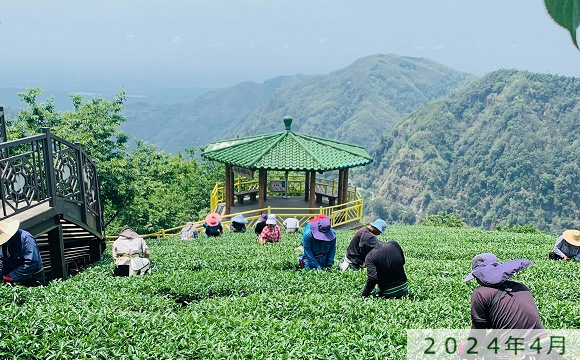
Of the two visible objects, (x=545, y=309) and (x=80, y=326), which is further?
(x=545, y=309)

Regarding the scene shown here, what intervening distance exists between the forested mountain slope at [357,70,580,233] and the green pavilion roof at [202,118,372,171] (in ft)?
259

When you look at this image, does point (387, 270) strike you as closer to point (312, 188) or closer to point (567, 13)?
point (567, 13)

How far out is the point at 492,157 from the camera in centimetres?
11056

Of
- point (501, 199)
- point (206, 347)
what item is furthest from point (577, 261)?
point (501, 199)

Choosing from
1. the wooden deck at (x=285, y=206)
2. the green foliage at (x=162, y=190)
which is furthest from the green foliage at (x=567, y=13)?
the green foliage at (x=162, y=190)

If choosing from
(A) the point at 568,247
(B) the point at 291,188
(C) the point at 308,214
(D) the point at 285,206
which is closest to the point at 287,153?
(C) the point at 308,214

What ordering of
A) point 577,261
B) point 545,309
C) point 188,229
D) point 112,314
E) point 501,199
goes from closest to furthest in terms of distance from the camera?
point 112,314, point 545,309, point 577,261, point 188,229, point 501,199

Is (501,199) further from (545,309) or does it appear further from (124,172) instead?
(545,309)

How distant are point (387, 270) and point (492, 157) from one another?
376ft

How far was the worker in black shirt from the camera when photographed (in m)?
5.59

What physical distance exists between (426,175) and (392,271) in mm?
117014

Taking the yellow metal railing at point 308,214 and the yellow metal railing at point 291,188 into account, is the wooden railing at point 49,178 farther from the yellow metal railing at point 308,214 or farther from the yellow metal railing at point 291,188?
the yellow metal railing at point 291,188

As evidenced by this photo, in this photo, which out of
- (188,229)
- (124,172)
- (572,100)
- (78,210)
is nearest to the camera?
(78,210)

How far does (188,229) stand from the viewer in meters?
12.9
